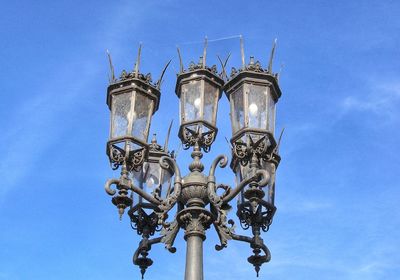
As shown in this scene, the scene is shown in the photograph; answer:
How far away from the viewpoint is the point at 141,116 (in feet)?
32.9

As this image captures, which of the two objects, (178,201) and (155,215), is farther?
(155,215)

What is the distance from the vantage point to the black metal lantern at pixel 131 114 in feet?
31.8

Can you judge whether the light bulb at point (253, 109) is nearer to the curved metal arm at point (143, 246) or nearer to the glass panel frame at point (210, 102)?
the glass panel frame at point (210, 102)

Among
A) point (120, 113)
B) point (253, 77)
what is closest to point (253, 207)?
point (253, 77)

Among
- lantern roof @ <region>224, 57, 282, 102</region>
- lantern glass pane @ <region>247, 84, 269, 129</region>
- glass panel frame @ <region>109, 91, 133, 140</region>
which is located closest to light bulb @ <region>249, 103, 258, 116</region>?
lantern glass pane @ <region>247, 84, 269, 129</region>

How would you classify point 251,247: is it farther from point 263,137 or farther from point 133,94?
point 133,94

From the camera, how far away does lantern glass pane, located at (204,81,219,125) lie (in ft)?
32.3

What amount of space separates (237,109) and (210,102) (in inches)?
15.5

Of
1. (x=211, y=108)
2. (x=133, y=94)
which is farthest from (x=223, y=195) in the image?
(x=133, y=94)

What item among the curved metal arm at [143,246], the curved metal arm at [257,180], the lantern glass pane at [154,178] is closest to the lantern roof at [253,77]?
the curved metal arm at [257,180]

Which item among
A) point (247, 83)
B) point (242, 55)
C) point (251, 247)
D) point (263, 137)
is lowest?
point (251, 247)

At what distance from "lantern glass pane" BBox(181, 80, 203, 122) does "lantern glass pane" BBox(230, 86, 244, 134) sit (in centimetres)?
42

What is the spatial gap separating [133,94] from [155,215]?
65.1 inches

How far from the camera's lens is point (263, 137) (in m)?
9.42
